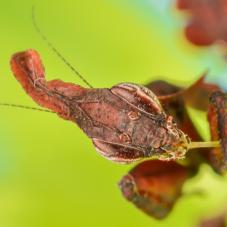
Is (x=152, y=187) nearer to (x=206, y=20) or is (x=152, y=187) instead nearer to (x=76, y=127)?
(x=76, y=127)

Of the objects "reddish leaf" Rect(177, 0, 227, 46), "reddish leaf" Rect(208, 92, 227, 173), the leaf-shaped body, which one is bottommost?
"reddish leaf" Rect(208, 92, 227, 173)

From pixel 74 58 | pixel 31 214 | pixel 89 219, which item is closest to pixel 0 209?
pixel 31 214

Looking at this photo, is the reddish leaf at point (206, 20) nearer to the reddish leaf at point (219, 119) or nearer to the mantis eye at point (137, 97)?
the reddish leaf at point (219, 119)

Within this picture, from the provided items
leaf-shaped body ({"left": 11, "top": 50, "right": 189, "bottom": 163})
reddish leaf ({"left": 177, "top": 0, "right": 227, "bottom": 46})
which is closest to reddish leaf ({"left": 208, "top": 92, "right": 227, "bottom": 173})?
leaf-shaped body ({"left": 11, "top": 50, "right": 189, "bottom": 163})

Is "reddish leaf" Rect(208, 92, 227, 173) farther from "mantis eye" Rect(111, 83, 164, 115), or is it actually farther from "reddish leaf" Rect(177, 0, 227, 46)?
"reddish leaf" Rect(177, 0, 227, 46)

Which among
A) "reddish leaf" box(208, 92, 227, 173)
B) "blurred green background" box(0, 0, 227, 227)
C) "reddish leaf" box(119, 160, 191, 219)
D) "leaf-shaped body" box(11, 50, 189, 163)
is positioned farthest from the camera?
"blurred green background" box(0, 0, 227, 227)

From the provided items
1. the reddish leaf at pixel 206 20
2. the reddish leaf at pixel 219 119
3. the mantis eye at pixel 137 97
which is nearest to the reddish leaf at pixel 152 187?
the reddish leaf at pixel 219 119

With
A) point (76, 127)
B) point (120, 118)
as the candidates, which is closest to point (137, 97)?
point (120, 118)

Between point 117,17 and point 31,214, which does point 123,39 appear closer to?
point 117,17
